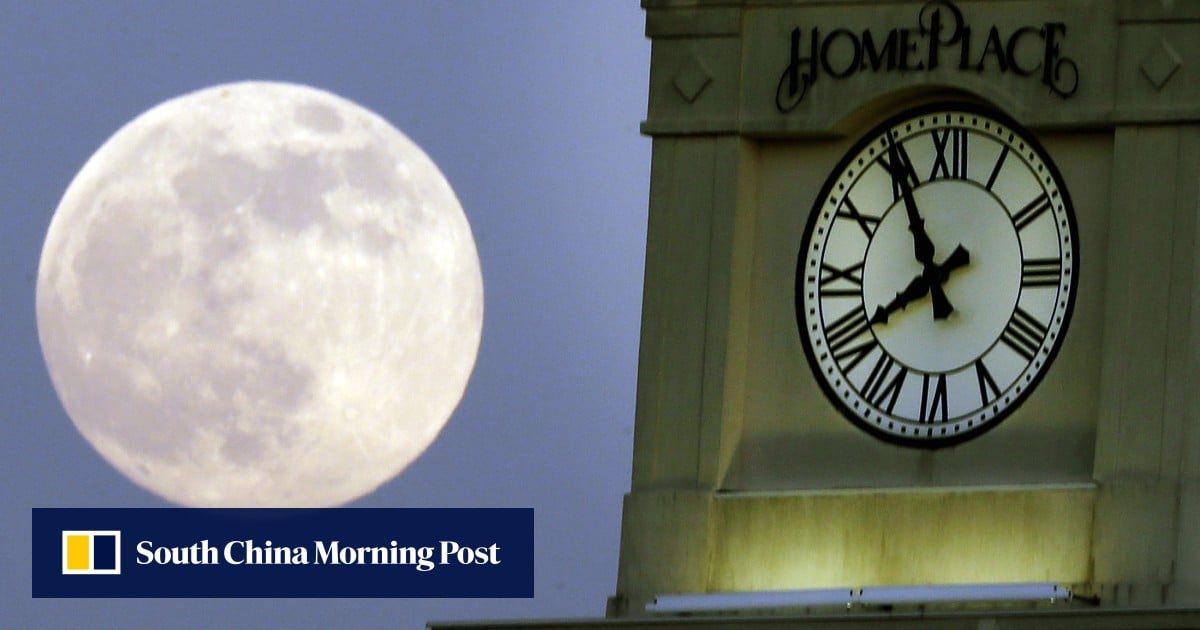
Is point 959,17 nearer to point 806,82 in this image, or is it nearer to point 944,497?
point 806,82

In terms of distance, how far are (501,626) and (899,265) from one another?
3.59m

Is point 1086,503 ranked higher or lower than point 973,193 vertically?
lower

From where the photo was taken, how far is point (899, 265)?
30.0 meters

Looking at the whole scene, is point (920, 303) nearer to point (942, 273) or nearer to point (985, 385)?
point (942, 273)

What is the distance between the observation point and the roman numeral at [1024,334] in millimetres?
29578

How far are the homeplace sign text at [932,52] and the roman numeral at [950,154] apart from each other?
44 centimetres

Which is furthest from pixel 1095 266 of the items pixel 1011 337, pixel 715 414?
pixel 715 414

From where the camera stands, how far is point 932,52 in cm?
3011

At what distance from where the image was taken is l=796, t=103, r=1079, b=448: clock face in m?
29.6

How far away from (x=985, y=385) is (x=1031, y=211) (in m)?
1.16

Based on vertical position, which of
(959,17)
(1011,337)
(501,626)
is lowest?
(501,626)

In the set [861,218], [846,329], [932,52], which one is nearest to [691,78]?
[861,218]

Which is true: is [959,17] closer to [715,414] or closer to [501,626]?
[715,414]

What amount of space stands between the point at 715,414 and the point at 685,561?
101cm
